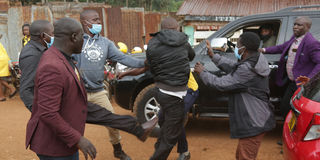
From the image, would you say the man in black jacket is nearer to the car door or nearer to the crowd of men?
the crowd of men

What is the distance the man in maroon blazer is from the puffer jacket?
115cm

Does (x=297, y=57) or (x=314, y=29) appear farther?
(x=314, y=29)

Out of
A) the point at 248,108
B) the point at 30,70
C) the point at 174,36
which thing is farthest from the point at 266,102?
the point at 30,70

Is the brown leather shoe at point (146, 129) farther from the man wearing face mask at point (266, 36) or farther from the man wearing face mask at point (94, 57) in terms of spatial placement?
the man wearing face mask at point (266, 36)

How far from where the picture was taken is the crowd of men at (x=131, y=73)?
6.10 feet

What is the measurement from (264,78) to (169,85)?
3.36 feet

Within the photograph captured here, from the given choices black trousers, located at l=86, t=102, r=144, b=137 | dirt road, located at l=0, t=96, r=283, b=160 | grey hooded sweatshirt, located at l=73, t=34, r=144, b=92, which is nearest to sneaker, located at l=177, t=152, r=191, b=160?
dirt road, located at l=0, t=96, r=283, b=160

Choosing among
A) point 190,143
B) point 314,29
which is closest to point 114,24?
point 190,143

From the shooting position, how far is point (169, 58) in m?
2.97

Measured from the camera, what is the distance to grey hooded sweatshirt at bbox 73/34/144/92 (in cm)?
334

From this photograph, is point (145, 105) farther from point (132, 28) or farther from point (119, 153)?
point (132, 28)

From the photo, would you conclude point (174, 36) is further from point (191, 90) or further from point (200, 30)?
point (200, 30)

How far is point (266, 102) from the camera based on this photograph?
2797mm

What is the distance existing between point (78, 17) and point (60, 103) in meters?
9.25
